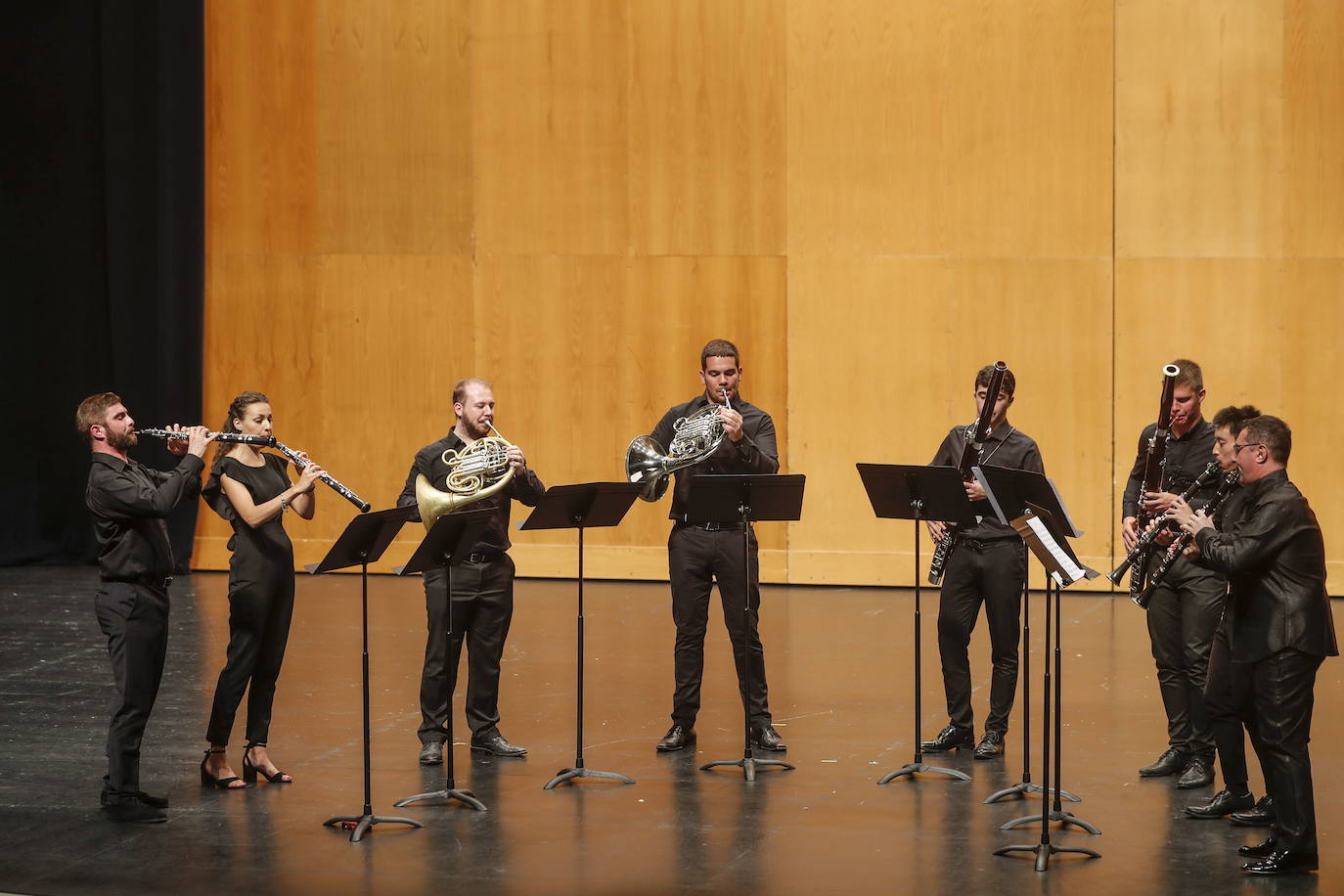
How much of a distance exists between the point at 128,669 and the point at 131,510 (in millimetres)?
579

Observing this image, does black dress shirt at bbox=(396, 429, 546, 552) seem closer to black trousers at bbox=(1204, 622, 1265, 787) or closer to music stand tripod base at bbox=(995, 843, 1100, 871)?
music stand tripod base at bbox=(995, 843, 1100, 871)

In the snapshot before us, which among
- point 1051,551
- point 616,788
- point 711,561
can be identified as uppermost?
point 1051,551

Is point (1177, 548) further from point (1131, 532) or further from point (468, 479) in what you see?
point (468, 479)

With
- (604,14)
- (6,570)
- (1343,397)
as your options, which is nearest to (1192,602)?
(1343,397)

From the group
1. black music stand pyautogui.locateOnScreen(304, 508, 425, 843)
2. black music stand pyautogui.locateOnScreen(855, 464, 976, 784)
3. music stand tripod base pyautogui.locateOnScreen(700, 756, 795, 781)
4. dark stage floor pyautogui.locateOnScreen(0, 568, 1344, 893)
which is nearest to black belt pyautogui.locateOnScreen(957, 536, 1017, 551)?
black music stand pyautogui.locateOnScreen(855, 464, 976, 784)

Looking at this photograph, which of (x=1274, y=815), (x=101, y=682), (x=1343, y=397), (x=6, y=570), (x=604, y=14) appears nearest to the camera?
(x=1274, y=815)

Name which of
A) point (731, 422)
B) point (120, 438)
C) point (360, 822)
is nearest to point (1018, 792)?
point (731, 422)

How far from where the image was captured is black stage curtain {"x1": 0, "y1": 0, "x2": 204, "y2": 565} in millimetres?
11977

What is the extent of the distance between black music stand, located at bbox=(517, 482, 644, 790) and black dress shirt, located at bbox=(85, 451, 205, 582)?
1.30 meters

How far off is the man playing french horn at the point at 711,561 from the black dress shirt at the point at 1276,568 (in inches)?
86.8

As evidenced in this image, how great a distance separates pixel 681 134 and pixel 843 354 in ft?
6.40

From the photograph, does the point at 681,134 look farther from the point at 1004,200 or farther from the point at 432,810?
the point at 432,810

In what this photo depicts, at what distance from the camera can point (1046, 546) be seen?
204 inches

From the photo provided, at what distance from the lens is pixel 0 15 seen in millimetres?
12383
